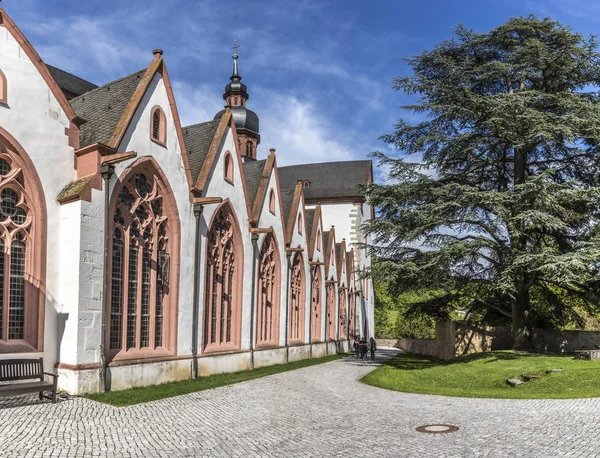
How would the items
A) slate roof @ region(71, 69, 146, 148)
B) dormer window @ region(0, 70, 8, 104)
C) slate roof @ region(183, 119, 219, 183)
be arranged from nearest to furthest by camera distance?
1. dormer window @ region(0, 70, 8, 104)
2. slate roof @ region(71, 69, 146, 148)
3. slate roof @ region(183, 119, 219, 183)

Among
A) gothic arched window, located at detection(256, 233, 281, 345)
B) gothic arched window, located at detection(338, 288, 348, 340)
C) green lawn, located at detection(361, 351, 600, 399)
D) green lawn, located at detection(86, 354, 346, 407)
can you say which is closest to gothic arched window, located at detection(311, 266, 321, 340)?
gothic arched window, located at detection(338, 288, 348, 340)

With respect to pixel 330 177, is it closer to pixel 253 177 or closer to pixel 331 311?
pixel 331 311

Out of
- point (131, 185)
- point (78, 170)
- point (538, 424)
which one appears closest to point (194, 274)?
point (131, 185)

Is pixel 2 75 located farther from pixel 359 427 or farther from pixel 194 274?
pixel 359 427

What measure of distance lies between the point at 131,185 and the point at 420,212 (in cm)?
1264

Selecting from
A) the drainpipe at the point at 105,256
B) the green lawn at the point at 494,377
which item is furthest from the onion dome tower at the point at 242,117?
the drainpipe at the point at 105,256

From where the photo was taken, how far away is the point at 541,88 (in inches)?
1054

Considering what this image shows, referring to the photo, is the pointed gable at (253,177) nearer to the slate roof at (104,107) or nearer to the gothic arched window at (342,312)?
the slate roof at (104,107)

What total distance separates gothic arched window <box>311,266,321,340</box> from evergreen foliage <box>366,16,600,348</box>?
942 cm

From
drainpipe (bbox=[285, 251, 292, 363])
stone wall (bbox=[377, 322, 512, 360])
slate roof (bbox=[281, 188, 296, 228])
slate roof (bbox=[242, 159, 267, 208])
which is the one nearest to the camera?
slate roof (bbox=[242, 159, 267, 208])

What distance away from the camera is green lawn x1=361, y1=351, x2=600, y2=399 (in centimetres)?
1708

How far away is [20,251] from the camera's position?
48.7ft

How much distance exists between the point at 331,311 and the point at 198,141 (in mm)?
21131

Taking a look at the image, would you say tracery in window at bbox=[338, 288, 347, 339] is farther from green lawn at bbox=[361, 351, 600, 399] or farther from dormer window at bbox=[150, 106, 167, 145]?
dormer window at bbox=[150, 106, 167, 145]
